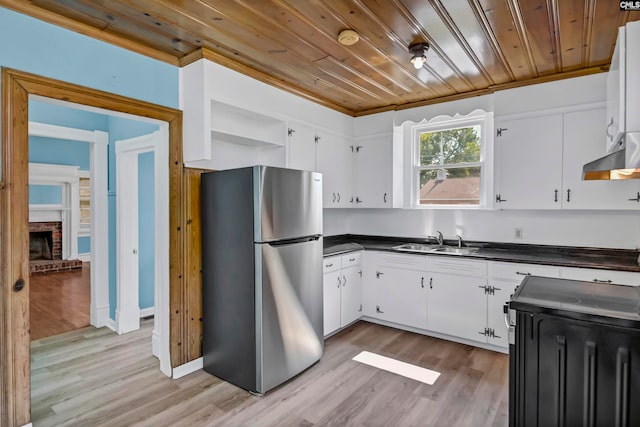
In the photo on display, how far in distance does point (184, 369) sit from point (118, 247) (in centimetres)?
168

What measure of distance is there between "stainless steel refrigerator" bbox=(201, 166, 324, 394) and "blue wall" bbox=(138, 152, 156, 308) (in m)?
1.69

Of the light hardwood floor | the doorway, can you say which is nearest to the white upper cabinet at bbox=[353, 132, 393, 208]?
the light hardwood floor

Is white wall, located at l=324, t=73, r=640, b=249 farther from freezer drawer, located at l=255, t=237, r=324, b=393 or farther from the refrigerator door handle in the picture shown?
freezer drawer, located at l=255, t=237, r=324, b=393

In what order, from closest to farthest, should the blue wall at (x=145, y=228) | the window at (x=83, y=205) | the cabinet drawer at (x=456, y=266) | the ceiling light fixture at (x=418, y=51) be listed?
1. the ceiling light fixture at (x=418, y=51)
2. the cabinet drawer at (x=456, y=266)
3. the blue wall at (x=145, y=228)
4. the window at (x=83, y=205)

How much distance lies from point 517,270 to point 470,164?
1331mm

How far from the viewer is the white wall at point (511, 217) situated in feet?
9.89

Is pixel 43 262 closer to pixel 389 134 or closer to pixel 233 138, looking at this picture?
pixel 233 138

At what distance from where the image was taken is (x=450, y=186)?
398 cm

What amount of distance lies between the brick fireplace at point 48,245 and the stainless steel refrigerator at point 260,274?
6.35m

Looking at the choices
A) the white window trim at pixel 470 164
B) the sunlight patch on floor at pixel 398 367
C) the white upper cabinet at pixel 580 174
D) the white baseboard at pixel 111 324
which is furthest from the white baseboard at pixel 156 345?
the white upper cabinet at pixel 580 174

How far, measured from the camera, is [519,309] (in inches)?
65.5

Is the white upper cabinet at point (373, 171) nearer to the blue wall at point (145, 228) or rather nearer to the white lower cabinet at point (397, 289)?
the white lower cabinet at point (397, 289)

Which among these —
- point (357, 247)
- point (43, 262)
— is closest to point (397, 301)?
point (357, 247)

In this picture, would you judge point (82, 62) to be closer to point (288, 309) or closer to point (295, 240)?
point (295, 240)
